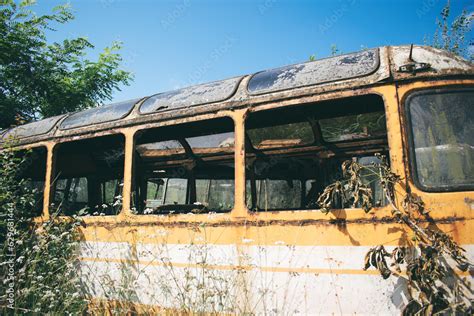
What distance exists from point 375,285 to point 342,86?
1.63 metres

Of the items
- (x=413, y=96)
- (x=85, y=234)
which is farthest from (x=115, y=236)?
(x=413, y=96)

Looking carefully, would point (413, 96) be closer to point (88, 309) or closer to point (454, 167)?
point (454, 167)

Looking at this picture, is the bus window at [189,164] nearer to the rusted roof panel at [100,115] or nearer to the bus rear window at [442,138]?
the rusted roof panel at [100,115]

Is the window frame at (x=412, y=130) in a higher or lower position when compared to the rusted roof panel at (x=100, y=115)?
lower

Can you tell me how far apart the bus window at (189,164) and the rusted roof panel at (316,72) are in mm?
768

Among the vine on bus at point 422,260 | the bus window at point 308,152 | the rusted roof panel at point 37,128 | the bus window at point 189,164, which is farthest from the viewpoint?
the rusted roof panel at point 37,128

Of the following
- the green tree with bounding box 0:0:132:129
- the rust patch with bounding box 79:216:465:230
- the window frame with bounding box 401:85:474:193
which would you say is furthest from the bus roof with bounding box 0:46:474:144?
the green tree with bounding box 0:0:132:129

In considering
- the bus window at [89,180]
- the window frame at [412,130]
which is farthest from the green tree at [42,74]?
the window frame at [412,130]

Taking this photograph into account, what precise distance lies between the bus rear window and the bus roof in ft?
0.67

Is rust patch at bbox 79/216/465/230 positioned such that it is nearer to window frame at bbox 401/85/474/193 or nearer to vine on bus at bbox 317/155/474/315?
vine on bus at bbox 317/155/474/315

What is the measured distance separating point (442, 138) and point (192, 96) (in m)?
2.46

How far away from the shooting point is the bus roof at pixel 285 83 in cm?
281

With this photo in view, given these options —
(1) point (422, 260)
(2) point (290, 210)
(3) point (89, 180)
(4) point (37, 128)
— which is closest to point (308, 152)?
(2) point (290, 210)

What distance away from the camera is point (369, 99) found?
324 centimetres
